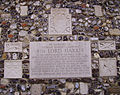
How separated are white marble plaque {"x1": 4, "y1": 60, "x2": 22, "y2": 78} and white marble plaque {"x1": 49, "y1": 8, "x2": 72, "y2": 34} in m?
1.00

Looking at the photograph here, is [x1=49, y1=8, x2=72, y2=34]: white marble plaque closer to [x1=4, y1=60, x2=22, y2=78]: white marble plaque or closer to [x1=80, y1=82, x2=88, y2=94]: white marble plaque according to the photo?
[x1=4, y1=60, x2=22, y2=78]: white marble plaque

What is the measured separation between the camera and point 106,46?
3.82 meters

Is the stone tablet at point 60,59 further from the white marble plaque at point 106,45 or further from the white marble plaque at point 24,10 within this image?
the white marble plaque at point 24,10

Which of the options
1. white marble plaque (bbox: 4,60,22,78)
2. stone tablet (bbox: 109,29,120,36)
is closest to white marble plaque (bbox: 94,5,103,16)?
stone tablet (bbox: 109,29,120,36)

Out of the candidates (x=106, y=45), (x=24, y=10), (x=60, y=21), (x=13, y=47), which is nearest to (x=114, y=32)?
(x=106, y=45)

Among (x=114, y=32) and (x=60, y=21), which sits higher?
(x=60, y=21)

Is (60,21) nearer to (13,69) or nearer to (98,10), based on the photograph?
(98,10)

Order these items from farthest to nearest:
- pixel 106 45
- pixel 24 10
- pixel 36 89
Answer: pixel 24 10
pixel 106 45
pixel 36 89

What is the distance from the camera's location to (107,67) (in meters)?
3.71

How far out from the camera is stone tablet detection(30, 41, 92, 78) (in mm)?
3660

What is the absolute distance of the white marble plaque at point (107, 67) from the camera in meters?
3.70

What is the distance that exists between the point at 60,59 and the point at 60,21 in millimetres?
859

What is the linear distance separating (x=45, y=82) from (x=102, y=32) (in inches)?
66.4

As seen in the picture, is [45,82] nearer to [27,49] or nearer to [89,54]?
[27,49]
